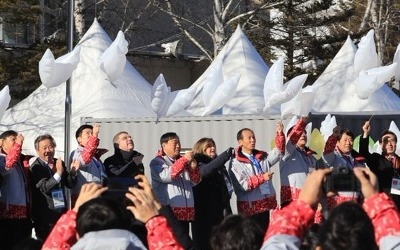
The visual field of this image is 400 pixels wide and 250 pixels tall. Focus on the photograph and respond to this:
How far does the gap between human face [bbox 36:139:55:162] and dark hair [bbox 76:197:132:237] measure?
5.45 m

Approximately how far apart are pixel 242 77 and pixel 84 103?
104 inches

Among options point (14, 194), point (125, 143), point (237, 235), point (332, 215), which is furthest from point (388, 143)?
point (332, 215)

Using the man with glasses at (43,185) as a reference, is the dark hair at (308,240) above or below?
above

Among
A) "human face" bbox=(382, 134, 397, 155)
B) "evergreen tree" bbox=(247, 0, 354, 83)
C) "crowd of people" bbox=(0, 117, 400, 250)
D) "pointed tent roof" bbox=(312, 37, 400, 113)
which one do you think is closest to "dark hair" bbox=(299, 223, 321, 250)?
"crowd of people" bbox=(0, 117, 400, 250)

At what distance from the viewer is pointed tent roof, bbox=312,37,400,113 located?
1655 centimetres

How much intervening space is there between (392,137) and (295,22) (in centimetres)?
2018

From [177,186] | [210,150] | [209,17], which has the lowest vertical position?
[177,186]

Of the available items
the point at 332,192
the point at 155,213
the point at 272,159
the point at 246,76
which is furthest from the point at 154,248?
the point at 246,76

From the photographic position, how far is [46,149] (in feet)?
31.5

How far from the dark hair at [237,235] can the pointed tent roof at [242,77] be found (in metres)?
10.8

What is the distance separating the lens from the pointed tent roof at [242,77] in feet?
51.1

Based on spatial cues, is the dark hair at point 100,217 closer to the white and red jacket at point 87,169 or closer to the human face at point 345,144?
the white and red jacket at point 87,169

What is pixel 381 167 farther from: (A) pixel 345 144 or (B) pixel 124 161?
(B) pixel 124 161

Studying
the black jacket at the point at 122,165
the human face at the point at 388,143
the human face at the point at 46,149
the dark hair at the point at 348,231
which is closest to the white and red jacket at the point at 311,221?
the dark hair at the point at 348,231
